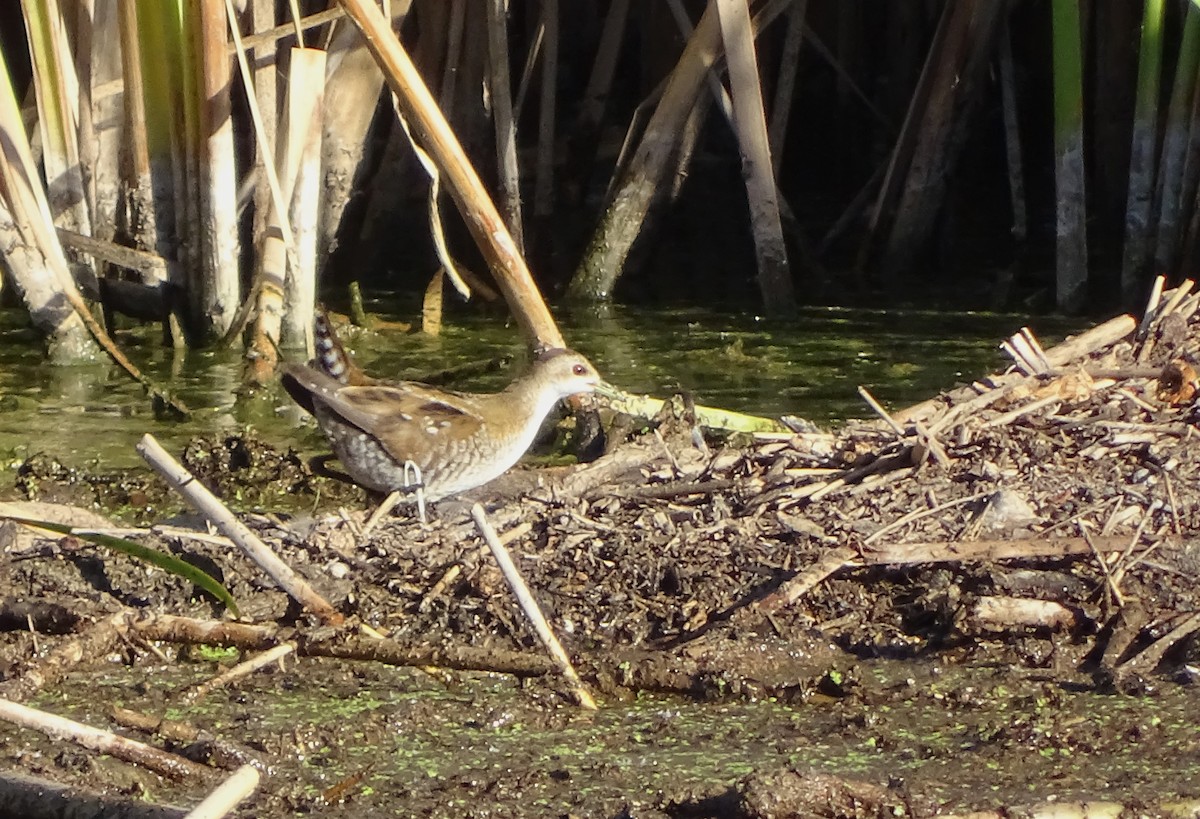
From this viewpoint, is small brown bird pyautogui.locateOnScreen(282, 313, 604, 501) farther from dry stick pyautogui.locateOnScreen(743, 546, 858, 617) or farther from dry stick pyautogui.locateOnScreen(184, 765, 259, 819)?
dry stick pyautogui.locateOnScreen(184, 765, 259, 819)

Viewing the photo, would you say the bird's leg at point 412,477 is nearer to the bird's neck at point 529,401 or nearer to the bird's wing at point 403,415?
the bird's wing at point 403,415

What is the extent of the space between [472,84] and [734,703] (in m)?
5.03

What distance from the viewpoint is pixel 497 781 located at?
315cm

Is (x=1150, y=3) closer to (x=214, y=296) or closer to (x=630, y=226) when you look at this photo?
(x=630, y=226)

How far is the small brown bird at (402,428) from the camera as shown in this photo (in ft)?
15.8

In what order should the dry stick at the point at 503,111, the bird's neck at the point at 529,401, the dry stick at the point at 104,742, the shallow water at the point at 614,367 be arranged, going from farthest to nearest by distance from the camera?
the dry stick at the point at 503,111, the shallow water at the point at 614,367, the bird's neck at the point at 529,401, the dry stick at the point at 104,742

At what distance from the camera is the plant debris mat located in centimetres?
345

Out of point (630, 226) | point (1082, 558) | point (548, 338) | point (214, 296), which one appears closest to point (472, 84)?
point (630, 226)

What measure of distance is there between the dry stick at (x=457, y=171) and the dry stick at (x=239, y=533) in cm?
180

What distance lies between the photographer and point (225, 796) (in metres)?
2.44

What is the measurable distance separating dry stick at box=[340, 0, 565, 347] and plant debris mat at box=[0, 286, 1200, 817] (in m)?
0.98

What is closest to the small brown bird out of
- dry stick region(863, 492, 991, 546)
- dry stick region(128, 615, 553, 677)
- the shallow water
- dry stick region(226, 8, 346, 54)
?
the shallow water

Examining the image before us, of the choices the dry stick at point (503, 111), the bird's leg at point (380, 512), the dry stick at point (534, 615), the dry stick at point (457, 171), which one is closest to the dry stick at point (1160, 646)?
the dry stick at point (534, 615)

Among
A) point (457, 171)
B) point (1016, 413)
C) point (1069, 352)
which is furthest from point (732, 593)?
point (457, 171)
